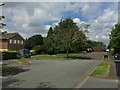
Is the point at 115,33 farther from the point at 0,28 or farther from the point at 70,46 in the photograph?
the point at 0,28

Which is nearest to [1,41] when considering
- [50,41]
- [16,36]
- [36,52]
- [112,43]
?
[16,36]

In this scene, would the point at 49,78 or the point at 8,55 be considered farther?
the point at 8,55

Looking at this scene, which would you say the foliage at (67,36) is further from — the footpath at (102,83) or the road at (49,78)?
the footpath at (102,83)

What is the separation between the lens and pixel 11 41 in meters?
67.2

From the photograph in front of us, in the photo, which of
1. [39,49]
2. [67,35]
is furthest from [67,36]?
[39,49]

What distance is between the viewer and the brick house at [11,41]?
65.5 meters

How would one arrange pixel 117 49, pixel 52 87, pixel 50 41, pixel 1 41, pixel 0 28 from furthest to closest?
pixel 1 41, pixel 50 41, pixel 117 49, pixel 0 28, pixel 52 87

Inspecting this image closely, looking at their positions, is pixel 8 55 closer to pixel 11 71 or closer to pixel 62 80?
pixel 11 71

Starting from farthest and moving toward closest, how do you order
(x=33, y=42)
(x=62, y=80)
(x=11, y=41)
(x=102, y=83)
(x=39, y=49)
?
(x=33, y=42) → (x=39, y=49) → (x=11, y=41) → (x=62, y=80) → (x=102, y=83)

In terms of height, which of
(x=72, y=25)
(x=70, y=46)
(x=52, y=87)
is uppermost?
(x=72, y=25)

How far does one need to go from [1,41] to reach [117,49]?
1188 inches

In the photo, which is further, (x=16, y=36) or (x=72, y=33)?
(x=16, y=36)

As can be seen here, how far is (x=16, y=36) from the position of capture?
69.6 meters

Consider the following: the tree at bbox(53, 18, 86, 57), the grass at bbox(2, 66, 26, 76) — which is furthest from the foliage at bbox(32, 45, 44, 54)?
the grass at bbox(2, 66, 26, 76)
